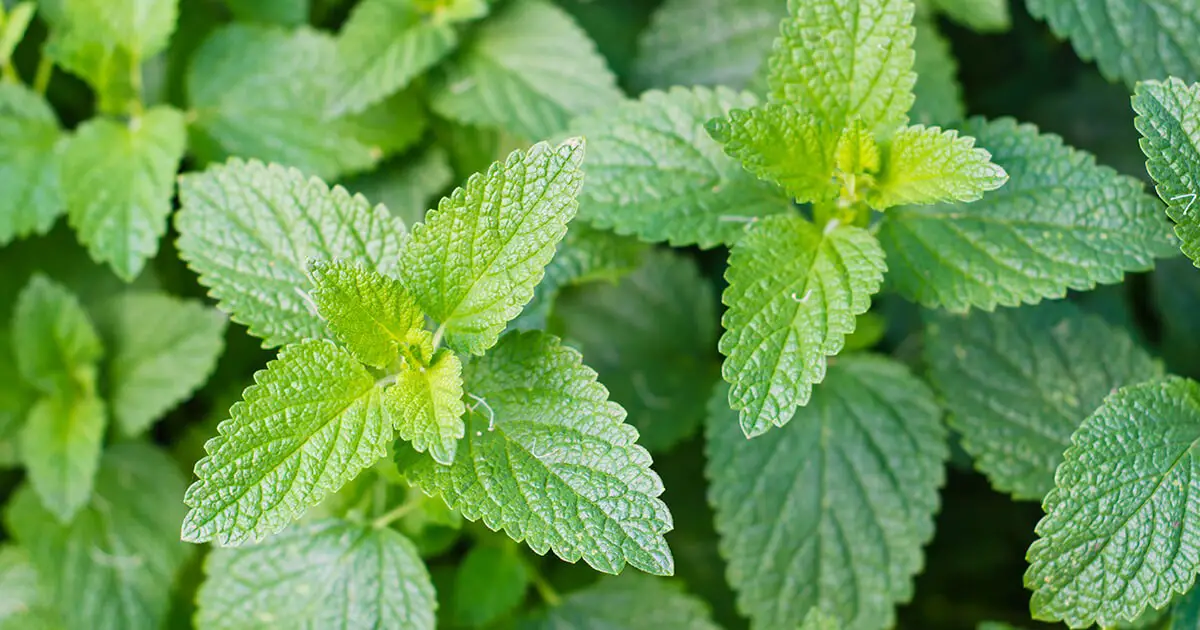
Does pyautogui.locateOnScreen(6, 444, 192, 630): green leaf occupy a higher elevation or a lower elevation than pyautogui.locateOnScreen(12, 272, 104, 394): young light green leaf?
lower

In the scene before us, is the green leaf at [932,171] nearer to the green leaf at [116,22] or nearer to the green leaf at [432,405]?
the green leaf at [432,405]

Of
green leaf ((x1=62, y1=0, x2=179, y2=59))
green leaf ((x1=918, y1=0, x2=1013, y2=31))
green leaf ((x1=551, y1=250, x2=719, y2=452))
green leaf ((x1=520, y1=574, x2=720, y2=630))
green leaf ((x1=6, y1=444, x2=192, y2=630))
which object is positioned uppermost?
green leaf ((x1=918, y1=0, x2=1013, y2=31))

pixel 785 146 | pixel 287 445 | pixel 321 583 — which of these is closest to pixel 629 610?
pixel 321 583

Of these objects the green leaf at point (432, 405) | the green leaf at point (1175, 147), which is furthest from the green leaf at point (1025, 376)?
the green leaf at point (432, 405)

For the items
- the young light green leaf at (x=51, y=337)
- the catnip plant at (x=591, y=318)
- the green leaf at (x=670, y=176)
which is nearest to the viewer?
the catnip plant at (x=591, y=318)

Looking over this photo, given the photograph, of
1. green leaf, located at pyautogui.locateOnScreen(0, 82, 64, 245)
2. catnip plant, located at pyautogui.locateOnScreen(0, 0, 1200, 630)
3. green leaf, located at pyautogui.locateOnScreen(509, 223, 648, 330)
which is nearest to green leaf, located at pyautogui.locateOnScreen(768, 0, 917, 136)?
catnip plant, located at pyautogui.locateOnScreen(0, 0, 1200, 630)

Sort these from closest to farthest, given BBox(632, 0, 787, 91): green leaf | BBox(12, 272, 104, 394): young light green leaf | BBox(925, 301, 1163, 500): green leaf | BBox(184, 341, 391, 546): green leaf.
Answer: BBox(184, 341, 391, 546): green leaf → BBox(925, 301, 1163, 500): green leaf → BBox(12, 272, 104, 394): young light green leaf → BBox(632, 0, 787, 91): green leaf

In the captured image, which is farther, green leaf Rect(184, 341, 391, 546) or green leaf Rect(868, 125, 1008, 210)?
green leaf Rect(868, 125, 1008, 210)

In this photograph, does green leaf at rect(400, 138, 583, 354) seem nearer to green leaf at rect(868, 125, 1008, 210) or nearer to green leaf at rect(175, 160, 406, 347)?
green leaf at rect(175, 160, 406, 347)
